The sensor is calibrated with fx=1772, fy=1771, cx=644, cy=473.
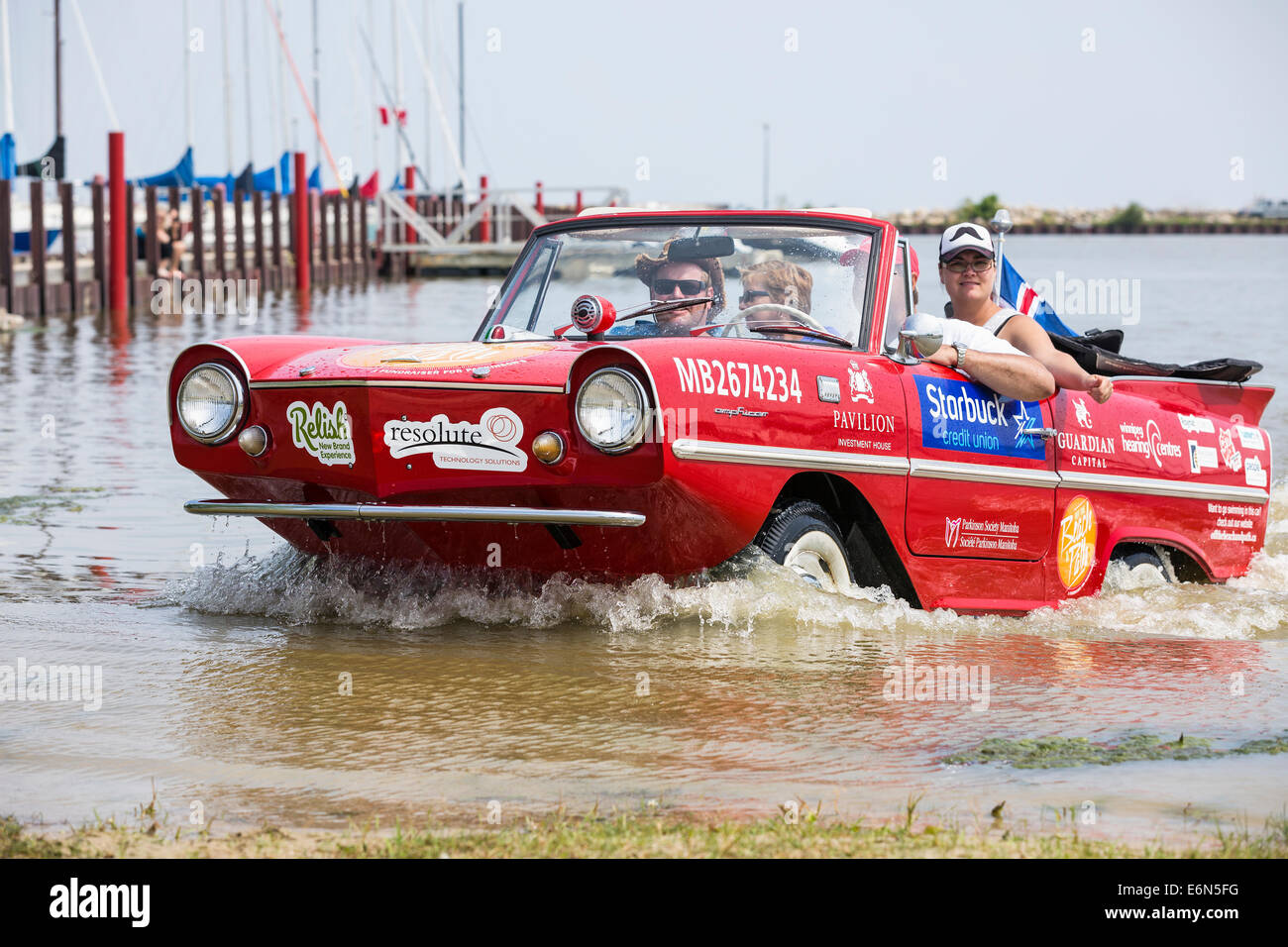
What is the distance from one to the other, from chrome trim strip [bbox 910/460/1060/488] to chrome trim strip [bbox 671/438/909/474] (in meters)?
0.11

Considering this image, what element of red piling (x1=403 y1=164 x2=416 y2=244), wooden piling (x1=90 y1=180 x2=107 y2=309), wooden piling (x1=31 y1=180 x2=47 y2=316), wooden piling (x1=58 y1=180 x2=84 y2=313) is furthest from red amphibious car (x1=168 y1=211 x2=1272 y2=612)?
red piling (x1=403 y1=164 x2=416 y2=244)

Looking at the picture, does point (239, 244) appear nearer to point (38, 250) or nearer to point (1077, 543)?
point (38, 250)

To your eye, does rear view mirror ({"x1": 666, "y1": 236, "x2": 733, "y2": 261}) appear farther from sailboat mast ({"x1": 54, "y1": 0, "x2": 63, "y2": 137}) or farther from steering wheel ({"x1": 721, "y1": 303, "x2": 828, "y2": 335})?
sailboat mast ({"x1": 54, "y1": 0, "x2": 63, "y2": 137})

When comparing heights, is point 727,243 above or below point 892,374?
above

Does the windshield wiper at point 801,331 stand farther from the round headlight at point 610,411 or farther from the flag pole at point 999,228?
the round headlight at point 610,411

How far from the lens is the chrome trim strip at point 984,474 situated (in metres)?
6.11

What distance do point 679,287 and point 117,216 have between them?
72.4 ft

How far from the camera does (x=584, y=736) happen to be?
4773mm

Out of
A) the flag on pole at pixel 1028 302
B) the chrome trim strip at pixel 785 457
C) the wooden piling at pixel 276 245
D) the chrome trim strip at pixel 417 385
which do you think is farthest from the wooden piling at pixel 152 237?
the chrome trim strip at pixel 785 457

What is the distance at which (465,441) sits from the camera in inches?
215

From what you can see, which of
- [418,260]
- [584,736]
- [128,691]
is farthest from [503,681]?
[418,260]
